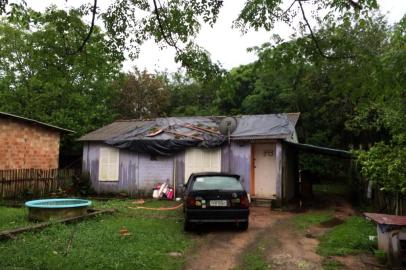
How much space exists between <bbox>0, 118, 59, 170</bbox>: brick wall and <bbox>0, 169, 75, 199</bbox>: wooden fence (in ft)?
3.67

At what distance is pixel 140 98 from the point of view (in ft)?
99.8

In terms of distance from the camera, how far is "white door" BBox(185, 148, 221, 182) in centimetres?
1565

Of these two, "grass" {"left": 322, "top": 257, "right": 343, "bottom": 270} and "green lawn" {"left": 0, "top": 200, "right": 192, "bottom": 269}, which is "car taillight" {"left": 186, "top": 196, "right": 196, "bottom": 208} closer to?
"green lawn" {"left": 0, "top": 200, "right": 192, "bottom": 269}

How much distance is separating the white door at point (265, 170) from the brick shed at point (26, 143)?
1008 centimetres

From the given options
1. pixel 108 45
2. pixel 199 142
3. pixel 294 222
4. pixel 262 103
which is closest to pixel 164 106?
pixel 262 103

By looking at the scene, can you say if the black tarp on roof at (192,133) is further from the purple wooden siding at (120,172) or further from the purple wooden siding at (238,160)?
the purple wooden siding at (120,172)

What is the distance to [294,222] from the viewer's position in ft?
36.6

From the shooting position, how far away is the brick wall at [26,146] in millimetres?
16203

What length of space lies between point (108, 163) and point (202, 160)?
4.79m

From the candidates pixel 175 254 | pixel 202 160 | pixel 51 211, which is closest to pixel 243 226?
pixel 175 254

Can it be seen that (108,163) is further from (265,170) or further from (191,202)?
(191,202)

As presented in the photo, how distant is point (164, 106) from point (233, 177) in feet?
72.9

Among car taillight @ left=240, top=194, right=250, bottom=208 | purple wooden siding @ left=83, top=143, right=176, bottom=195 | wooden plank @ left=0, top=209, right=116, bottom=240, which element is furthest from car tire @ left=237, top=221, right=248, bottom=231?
purple wooden siding @ left=83, top=143, right=176, bottom=195

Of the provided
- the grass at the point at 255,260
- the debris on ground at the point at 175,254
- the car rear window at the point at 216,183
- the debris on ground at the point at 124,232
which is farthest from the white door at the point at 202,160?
the debris on ground at the point at 175,254
